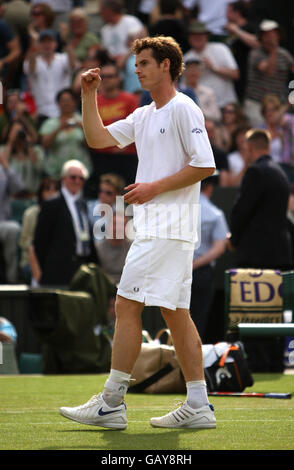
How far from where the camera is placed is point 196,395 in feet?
17.1

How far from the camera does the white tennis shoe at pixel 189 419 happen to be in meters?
5.20

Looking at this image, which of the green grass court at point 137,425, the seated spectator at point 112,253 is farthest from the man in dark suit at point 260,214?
the seated spectator at point 112,253

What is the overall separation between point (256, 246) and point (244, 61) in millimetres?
6843

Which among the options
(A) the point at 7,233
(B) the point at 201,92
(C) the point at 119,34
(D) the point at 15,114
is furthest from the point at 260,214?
(C) the point at 119,34

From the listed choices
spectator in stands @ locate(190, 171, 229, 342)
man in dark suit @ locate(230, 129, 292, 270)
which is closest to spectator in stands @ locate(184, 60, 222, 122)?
spectator in stands @ locate(190, 171, 229, 342)

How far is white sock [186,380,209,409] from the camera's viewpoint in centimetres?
521

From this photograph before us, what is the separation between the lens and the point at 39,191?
11914 millimetres

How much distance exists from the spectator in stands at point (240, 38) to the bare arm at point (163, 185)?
33.4 feet

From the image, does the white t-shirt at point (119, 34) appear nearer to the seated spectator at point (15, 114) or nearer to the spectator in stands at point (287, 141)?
the seated spectator at point (15, 114)

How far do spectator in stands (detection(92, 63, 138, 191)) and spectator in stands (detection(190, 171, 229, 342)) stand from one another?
9.10 feet

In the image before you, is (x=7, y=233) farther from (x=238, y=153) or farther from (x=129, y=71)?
(x=129, y=71)
